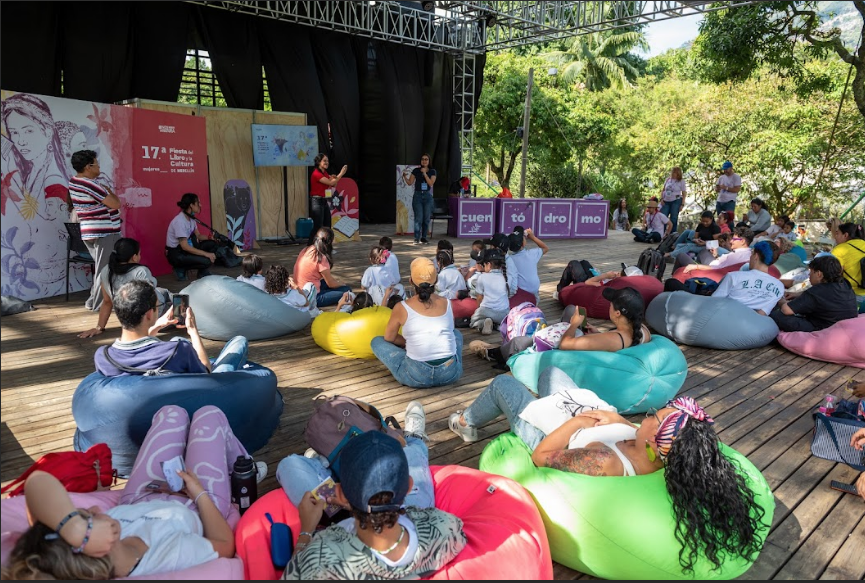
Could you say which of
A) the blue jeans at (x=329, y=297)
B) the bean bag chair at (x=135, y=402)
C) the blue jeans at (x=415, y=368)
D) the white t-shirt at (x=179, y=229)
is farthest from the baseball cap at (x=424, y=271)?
the white t-shirt at (x=179, y=229)

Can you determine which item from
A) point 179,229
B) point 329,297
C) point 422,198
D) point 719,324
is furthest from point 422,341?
point 422,198

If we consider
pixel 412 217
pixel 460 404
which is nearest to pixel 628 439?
pixel 460 404

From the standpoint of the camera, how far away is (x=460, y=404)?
13.3ft

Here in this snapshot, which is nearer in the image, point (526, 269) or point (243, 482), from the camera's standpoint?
point (243, 482)

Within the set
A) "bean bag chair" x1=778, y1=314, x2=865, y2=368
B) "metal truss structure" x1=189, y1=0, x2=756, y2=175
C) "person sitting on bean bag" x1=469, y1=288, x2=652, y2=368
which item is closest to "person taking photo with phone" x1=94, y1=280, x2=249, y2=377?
"person sitting on bean bag" x1=469, y1=288, x2=652, y2=368

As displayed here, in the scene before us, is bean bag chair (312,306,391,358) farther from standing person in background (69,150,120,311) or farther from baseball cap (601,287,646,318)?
standing person in background (69,150,120,311)

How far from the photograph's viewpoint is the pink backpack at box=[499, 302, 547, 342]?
15.2 ft

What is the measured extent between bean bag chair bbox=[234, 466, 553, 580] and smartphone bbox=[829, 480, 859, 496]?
1794 millimetres

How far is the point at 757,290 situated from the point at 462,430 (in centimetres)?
339

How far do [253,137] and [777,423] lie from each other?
8227mm

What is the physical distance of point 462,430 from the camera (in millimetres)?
3516

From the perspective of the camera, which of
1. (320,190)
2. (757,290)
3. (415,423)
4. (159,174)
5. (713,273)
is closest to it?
(415,423)

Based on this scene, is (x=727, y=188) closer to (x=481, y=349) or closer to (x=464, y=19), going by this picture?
(x=464, y=19)

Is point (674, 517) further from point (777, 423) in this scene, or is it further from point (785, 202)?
point (785, 202)
